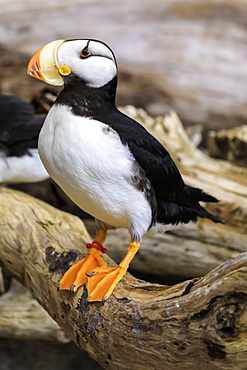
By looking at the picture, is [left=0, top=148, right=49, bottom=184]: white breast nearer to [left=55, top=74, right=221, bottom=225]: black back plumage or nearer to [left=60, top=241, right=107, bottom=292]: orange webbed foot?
[left=60, top=241, right=107, bottom=292]: orange webbed foot

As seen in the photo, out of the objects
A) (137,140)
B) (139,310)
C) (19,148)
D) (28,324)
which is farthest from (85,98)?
(28,324)

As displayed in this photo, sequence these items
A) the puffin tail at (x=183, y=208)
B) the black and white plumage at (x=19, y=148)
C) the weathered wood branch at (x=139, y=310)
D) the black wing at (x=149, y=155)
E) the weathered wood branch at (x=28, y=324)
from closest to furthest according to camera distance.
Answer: the weathered wood branch at (x=139, y=310) < the black wing at (x=149, y=155) < the puffin tail at (x=183, y=208) < the weathered wood branch at (x=28, y=324) < the black and white plumage at (x=19, y=148)

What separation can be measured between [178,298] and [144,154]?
0.65 metres

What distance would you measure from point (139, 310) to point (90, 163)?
2.07 feet

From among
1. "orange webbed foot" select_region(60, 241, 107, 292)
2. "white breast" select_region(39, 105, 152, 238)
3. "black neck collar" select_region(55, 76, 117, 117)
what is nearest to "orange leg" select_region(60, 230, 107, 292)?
"orange webbed foot" select_region(60, 241, 107, 292)

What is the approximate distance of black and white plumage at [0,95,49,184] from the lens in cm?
332

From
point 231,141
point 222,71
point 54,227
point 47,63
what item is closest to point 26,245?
point 54,227

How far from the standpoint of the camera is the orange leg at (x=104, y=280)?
2.13m

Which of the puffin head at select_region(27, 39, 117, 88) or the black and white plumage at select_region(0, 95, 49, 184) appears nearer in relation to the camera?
the puffin head at select_region(27, 39, 117, 88)

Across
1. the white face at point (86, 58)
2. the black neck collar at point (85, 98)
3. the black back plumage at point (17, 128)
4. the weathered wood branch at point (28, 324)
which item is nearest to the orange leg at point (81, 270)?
the black neck collar at point (85, 98)

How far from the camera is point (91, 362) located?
3305 millimetres

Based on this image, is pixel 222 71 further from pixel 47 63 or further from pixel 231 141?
pixel 47 63

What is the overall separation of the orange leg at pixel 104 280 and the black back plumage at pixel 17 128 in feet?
4.46

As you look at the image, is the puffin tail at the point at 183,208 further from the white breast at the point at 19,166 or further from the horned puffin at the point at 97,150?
the white breast at the point at 19,166
